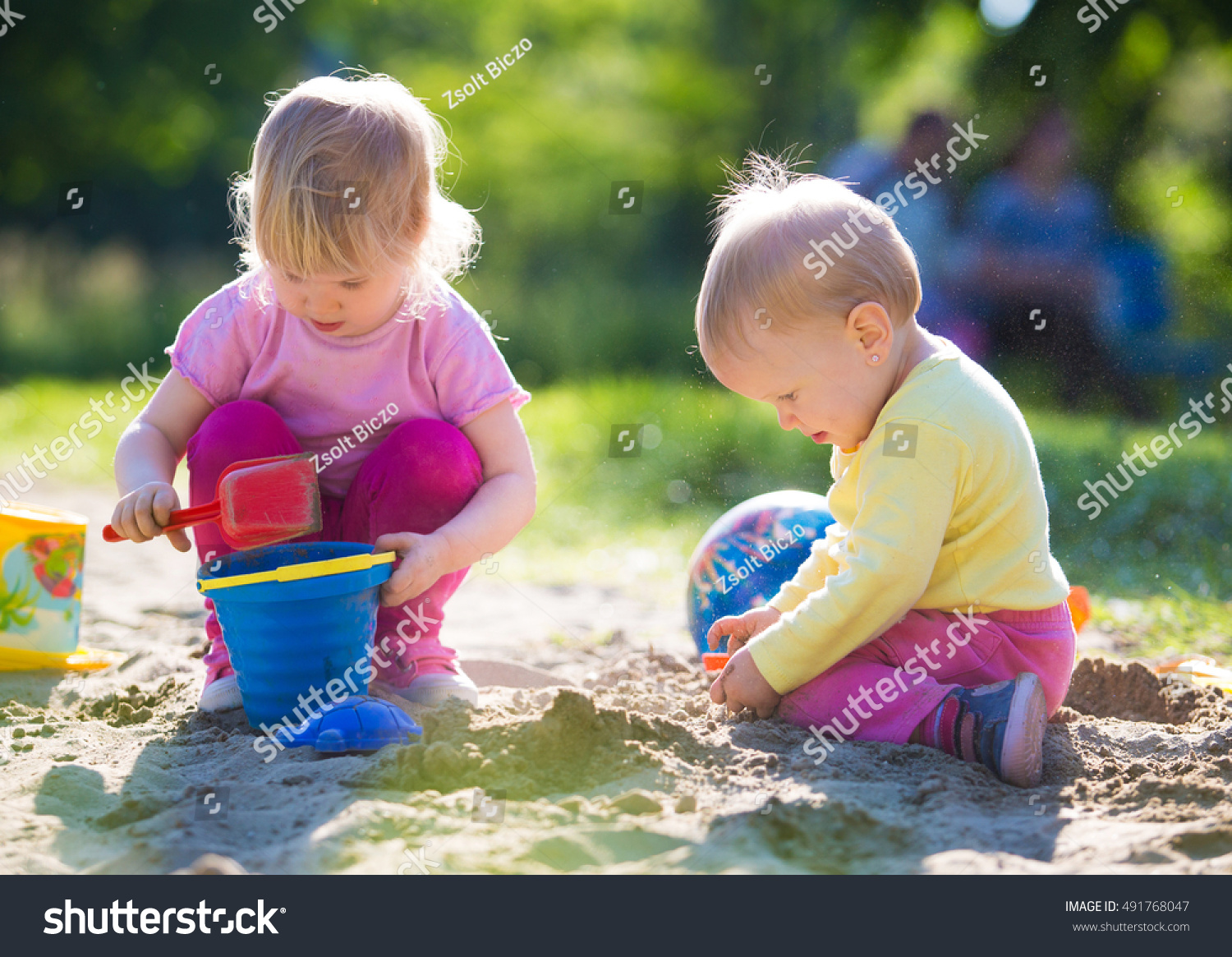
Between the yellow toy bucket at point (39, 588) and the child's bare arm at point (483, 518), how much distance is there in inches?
37.5

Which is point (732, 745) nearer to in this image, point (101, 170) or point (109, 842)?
point (109, 842)

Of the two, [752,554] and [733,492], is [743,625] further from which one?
[733,492]

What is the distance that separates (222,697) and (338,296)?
82cm

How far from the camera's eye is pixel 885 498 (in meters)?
1.91

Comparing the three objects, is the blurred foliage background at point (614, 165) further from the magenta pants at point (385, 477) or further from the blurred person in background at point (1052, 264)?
the magenta pants at point (385, 477)

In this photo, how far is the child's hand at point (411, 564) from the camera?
2.07 meters

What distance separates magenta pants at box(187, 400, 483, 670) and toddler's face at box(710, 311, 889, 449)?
595mm

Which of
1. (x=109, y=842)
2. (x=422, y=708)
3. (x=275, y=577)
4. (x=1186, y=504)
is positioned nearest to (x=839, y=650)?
(x=422, y=708)

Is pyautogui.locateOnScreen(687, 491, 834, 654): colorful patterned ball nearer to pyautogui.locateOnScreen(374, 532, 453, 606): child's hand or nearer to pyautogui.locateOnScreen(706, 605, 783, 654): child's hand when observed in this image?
pyautogui.locateOnScreen(706, 605, 783, 654): child's hand

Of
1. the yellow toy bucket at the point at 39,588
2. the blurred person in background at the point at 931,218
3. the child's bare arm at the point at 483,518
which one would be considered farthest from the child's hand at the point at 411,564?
the blurred person in background at the point at 931,218

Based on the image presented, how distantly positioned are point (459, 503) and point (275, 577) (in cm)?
49

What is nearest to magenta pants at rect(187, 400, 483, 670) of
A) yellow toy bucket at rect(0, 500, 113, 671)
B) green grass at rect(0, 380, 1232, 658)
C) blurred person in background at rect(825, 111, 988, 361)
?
yellow toy bucket at rect(0, 500, 113, 671)

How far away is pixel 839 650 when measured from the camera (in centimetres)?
198

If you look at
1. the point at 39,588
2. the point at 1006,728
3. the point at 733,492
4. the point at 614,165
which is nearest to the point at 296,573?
the point at 39,588
